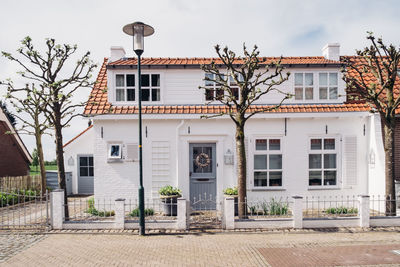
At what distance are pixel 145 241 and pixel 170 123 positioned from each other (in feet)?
15.5

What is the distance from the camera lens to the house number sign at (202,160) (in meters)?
11.0

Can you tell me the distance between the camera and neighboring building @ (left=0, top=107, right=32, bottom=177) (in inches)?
695

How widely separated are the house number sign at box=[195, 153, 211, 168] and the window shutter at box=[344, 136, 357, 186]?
521cm

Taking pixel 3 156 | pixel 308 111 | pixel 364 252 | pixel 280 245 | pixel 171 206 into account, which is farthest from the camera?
pixel 3 156

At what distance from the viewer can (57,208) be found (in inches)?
330

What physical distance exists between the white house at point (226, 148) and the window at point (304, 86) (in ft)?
1.39

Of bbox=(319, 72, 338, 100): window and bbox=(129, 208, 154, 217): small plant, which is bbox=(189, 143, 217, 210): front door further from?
bbox=(319, 72, 338, 100): window

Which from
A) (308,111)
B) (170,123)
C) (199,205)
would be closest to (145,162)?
(170,123)

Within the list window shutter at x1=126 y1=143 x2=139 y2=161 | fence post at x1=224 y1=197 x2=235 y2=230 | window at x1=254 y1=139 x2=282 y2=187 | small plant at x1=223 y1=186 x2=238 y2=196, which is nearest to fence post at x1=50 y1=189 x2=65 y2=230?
window shutter at x1=126 y1=143 x2=139 y2=161

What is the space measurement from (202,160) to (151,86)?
139 inches

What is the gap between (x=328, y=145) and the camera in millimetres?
11172

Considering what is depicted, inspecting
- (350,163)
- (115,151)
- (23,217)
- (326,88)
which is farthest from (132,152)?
(350,163)

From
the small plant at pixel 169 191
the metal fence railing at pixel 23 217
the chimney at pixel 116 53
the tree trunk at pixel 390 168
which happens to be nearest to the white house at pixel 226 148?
the small plant at pixel 169 191

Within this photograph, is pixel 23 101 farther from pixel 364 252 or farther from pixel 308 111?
pixel 364 252
